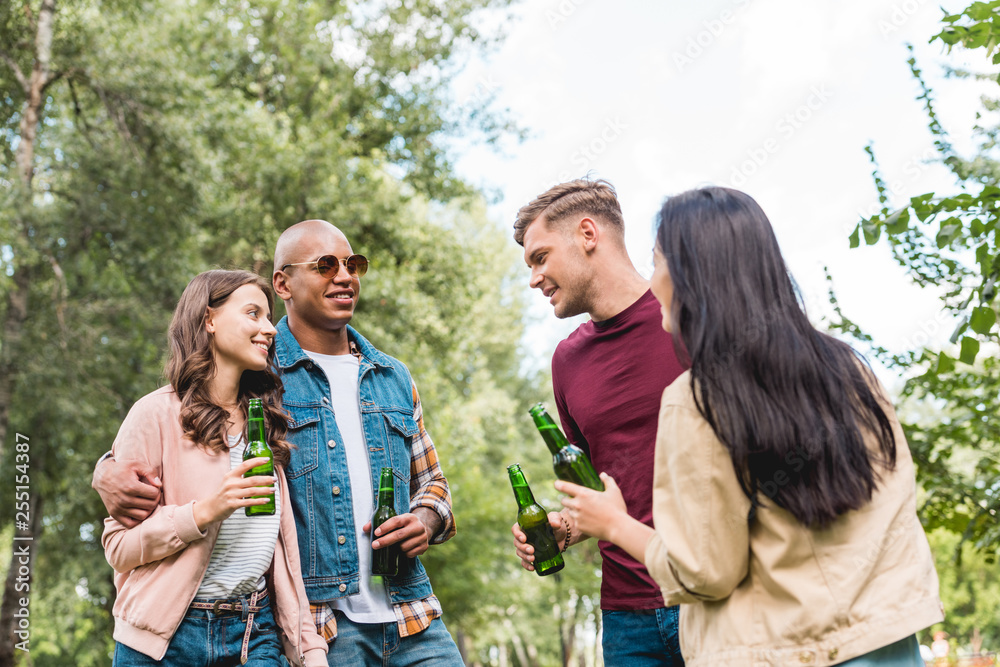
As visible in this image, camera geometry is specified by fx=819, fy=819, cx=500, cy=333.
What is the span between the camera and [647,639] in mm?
3207

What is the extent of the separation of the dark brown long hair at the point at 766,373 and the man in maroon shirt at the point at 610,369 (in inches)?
44.0

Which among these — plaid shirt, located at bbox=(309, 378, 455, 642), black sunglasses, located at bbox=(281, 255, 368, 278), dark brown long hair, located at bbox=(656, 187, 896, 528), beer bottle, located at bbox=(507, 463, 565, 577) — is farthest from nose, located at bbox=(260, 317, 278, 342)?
dark brown long hair, located at bbox=(656, 187, 896, 528)

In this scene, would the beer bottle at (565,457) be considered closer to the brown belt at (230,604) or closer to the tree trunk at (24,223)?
the brown belt at (230,604)

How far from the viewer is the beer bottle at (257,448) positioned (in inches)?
115

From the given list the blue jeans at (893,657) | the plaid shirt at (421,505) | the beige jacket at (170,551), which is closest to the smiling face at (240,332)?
the beige jacket at (170,551)

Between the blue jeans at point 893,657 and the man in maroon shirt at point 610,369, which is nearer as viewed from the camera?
the blue jeans at point 893,657

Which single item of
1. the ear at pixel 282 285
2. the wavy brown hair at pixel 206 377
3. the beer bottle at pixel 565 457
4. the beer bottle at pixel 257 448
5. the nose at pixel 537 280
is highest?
the ear at pixel 282 285

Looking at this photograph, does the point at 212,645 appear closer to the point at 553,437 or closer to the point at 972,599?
the point at 553,437

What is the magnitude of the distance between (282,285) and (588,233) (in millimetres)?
1505

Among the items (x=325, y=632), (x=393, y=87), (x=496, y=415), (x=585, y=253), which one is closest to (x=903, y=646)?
(x=325, y=632)

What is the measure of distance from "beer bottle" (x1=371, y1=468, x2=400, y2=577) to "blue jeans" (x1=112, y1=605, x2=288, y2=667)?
20.7 inches

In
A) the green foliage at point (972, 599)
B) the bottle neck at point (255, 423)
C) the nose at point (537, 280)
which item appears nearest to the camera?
the bottle neck at point (255, 423)

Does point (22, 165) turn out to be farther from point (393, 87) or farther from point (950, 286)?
point (950, 286)

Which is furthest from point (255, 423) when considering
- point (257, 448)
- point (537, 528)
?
point (537, 528)
